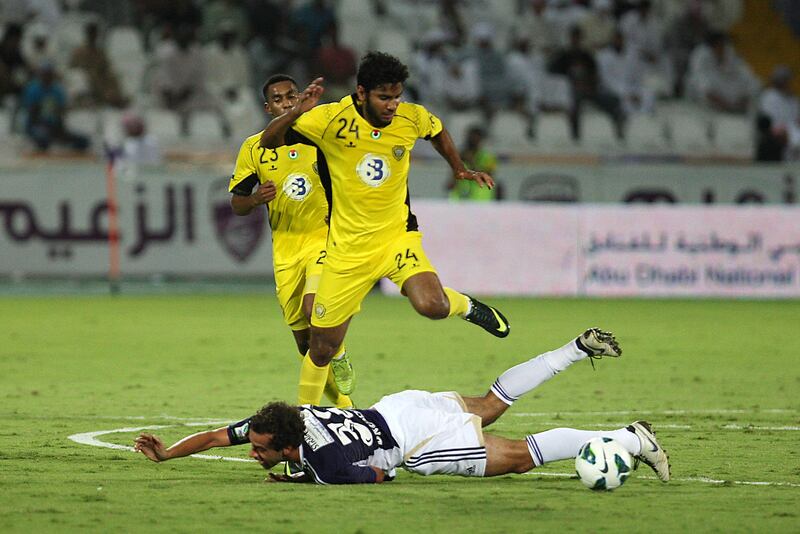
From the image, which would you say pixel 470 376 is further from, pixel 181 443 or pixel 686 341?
pixel 181 443

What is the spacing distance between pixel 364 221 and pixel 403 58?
16.0 m

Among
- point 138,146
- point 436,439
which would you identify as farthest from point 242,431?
point 138,146

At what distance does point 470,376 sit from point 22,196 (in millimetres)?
10375

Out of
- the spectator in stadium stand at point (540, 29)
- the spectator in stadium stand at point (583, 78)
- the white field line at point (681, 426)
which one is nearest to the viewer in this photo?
the white field line at point (681, 426)

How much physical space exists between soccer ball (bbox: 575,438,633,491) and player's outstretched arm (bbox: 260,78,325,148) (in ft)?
8.61

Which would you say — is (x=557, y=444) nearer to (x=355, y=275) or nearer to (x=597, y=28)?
(x=355, y=275)

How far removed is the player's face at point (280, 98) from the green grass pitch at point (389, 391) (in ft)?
7.03

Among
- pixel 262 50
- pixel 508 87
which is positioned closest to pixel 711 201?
pixel 508 87

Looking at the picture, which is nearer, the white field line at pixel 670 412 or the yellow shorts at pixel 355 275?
the yellow shorts at pixel 355 275

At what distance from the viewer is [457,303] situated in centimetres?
880

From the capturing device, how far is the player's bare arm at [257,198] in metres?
9.30

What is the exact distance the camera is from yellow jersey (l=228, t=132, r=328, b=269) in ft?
32.0

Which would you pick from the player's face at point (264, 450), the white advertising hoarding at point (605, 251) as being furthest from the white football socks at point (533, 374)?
the white advertising hoarding at point (605, 251)

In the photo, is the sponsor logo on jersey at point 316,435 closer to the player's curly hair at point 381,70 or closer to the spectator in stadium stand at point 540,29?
the player's curly hair at point 381,70
